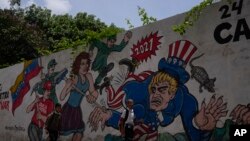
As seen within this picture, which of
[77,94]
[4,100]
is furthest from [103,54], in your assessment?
[4,100]

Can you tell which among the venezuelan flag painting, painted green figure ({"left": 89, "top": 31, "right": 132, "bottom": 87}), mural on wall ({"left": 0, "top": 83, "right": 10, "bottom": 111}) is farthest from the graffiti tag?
mural on wall ({"left": 0, "top": 83, "right": 10, "bottom": 111})

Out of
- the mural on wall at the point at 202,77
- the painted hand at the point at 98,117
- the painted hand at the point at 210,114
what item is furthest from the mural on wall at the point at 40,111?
the painted hand at the point at 210,114

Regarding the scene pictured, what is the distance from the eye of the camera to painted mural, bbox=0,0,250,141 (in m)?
9.40

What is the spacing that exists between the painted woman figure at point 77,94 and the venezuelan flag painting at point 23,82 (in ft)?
9.53

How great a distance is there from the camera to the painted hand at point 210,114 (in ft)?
31.2

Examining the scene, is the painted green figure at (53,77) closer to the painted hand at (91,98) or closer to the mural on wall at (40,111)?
the mural on wall at (40,111)

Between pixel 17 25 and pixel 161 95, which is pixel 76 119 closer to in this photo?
pixel 161 95

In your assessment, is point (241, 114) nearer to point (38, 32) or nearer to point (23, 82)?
point (23, 82)

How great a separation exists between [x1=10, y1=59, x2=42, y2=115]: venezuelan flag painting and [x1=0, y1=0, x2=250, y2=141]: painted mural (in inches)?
27.0

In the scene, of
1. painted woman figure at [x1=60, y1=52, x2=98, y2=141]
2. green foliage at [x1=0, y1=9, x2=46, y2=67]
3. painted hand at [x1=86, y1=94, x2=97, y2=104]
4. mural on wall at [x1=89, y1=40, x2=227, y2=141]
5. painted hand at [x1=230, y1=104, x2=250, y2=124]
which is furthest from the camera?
green foliage at [x1=0, y1=9, x2=46, y2=67]

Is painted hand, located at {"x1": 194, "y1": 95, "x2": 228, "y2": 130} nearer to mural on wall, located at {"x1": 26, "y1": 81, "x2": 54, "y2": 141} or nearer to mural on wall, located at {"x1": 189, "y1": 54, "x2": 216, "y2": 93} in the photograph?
mural on wall, located at {"x1": 189, "y1": 54, "x2": 216, "y2": 93}

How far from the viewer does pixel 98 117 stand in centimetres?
1338

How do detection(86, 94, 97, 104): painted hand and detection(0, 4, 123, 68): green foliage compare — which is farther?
detection(0, 4, 123, 68): green foliage

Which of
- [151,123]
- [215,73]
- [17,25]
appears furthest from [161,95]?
[17,25]
